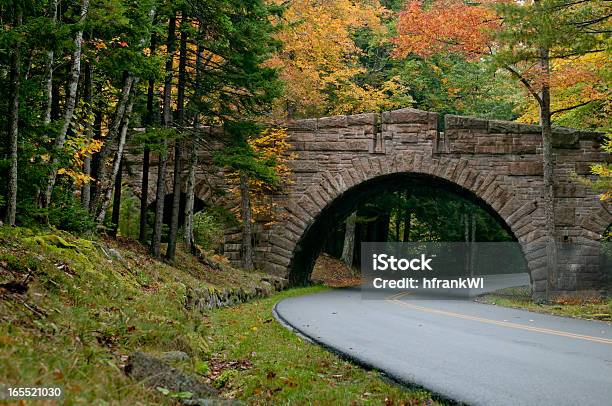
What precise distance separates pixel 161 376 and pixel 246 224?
1667 centimetres

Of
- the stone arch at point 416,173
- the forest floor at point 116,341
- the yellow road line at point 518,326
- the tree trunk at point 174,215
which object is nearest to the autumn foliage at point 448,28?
the stone arch at point 416,173

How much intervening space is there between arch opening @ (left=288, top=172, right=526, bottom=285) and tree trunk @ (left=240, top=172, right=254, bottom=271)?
1725 millimetres

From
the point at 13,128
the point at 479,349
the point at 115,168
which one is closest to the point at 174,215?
the point at 115,168

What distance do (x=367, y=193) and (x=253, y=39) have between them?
1120 centimetres

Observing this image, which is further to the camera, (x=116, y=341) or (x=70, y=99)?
(x=70, y=99)

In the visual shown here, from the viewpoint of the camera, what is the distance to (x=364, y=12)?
29.3 metres

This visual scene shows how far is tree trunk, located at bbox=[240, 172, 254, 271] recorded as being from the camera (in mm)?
20828

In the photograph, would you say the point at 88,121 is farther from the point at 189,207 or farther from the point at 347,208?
the point at 347,208

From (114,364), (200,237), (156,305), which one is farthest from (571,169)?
(114,364)

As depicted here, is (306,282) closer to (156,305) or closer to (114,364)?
(156,305)

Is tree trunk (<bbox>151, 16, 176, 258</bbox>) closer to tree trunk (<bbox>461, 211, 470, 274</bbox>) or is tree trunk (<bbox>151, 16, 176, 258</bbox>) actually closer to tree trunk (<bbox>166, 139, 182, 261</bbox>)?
tree trunk (<bbox>166, 139, 182, 261</bbox>)

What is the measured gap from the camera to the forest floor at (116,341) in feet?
12.9

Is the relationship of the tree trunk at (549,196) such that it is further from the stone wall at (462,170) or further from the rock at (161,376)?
the rock at (161,376)

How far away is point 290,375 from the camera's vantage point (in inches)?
240
